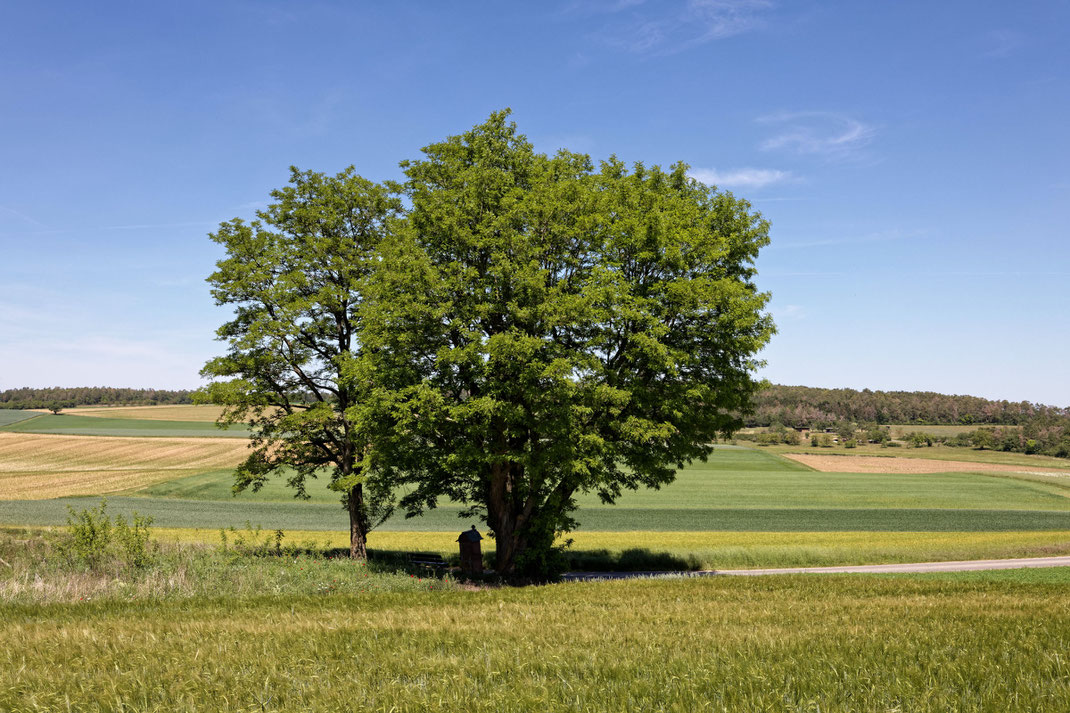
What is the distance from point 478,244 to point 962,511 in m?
48.4

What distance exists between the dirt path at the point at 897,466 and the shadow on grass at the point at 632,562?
54910mm

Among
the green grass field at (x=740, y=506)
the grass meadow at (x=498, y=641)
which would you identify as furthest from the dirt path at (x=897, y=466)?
the grass meadow at (x=498, y=641)

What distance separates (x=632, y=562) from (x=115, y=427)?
356ft

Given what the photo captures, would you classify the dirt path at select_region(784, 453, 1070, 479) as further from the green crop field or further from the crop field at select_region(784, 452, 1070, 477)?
the green crop field

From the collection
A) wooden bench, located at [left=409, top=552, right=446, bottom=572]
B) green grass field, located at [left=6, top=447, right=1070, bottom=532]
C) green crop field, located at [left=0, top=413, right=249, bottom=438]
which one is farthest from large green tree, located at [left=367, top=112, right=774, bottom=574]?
green crop field, located at [left=0, top=413, right=249, bottom=438]

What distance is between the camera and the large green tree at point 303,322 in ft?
91.5

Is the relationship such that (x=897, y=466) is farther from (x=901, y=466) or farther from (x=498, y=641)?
(x=498, y=641)

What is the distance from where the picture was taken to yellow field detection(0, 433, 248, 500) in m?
57.2

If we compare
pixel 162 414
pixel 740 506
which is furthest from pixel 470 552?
pixel 162 414

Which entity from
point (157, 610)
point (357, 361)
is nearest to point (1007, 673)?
point (157, 610)

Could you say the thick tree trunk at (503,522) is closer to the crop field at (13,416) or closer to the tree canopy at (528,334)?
the tree canopy at (528,334)

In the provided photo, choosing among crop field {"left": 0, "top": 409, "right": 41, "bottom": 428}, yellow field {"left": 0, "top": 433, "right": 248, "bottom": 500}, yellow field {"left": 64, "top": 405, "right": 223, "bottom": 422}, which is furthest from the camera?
yellow field {"left": 64, "top": 405, "right": 223, "bottom": 422}

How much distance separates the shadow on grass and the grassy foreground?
20.9 metres

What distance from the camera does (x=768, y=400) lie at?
184 m
